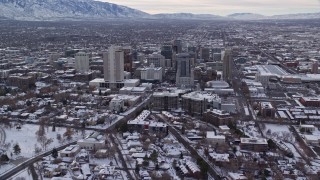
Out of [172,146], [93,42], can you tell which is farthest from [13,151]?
[93,42]

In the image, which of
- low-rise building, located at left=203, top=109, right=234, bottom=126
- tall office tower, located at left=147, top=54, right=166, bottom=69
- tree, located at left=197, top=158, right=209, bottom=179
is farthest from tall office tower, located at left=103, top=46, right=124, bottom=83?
tree, located at left=197, top=158, right=209, bottom=179

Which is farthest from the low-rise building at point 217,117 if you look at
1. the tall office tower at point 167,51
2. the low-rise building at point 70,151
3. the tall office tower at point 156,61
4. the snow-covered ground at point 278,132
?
the tall office tower at point 167,51

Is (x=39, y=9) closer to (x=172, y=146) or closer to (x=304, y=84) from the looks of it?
(x=304, y=84)

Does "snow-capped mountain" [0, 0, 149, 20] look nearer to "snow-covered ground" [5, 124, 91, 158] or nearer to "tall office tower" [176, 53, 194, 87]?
"tall office tower" [176, 53, 194, 87]

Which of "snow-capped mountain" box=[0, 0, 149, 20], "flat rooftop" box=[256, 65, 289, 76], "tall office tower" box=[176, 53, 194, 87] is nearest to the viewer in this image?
"tall office tower" box=[176, 53, 194, 87]

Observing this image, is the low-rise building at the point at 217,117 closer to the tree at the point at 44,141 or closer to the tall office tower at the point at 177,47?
the tree at the point at 44,141

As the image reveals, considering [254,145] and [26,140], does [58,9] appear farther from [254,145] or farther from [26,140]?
[254,145]
